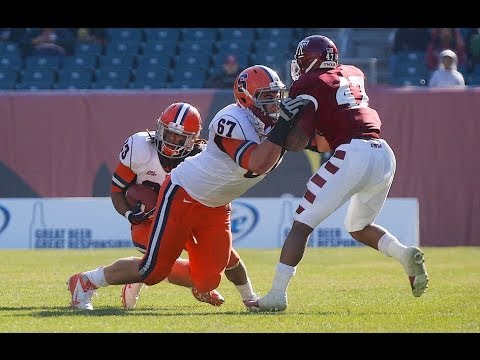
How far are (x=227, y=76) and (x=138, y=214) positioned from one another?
9615 mm

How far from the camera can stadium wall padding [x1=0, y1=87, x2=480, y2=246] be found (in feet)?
51.7

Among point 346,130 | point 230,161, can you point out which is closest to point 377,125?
point 346,130

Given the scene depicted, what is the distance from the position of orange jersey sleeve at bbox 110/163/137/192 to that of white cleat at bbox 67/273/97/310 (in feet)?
2.70

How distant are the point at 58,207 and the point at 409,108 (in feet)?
17.1

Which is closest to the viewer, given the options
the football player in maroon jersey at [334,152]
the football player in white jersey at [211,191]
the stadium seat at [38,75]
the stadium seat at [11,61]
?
the football player in white jersey at [211,191]

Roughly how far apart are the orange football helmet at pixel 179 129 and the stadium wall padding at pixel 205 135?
7717mm

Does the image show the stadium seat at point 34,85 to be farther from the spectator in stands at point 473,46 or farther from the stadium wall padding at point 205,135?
the spectator in stands at point 473,46

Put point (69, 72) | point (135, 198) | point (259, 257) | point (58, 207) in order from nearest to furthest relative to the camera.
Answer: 1. point (135, 198)
2. point (259, 257)
3. point (58, 207)
4. point (69, 72)

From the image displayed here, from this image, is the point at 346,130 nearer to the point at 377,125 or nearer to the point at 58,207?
the point at 377,125

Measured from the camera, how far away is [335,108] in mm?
7586

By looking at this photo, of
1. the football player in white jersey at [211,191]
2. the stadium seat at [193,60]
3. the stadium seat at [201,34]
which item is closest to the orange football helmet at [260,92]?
the football player in white jersey at [211,191]

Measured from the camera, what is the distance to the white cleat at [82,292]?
7.83 meters

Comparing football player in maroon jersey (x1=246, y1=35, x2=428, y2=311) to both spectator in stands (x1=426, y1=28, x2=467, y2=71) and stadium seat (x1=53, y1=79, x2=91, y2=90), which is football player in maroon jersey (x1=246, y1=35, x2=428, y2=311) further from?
stadium seat (x1=53, y1=79, x2=91, y2=90)

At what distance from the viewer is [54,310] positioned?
779 cm
